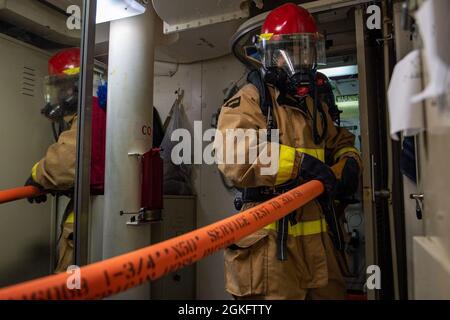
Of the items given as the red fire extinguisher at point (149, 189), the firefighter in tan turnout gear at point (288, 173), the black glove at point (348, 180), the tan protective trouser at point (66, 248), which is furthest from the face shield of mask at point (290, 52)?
the tan protective trouser at point (66, 248)

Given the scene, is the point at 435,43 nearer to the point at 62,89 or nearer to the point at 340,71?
the point at 340,71

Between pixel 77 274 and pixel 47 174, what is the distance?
4.83 feet

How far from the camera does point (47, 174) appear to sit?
5.94 ft

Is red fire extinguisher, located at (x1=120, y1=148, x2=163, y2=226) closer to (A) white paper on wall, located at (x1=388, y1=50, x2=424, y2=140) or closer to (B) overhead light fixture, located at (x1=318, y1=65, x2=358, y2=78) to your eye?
(B) overhead light fixture, located at (x1=318, y1=65, x2=358, y2=78)

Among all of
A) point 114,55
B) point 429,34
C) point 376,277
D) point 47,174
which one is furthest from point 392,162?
point 47,174

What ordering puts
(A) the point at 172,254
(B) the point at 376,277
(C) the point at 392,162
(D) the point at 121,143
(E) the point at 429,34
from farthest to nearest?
(D) the point at 121,143
(C) the point at 392,162
(B) the point at 376,277
(A) the point at 172,254
(E) the point at 429,34

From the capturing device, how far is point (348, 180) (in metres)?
1.54

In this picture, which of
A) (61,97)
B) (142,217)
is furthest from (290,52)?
(61,97)

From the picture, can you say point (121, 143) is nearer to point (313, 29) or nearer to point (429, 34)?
point (313, 29)

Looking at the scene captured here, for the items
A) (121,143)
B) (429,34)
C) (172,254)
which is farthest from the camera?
(121,143)

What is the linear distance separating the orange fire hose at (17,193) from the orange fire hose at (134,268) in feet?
4.35

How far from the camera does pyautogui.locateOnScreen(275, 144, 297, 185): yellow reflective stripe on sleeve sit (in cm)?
131

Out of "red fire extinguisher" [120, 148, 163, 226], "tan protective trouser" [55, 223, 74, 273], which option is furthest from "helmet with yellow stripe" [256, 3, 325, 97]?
"tan protective trouser" [55, 223, 74, 273]
